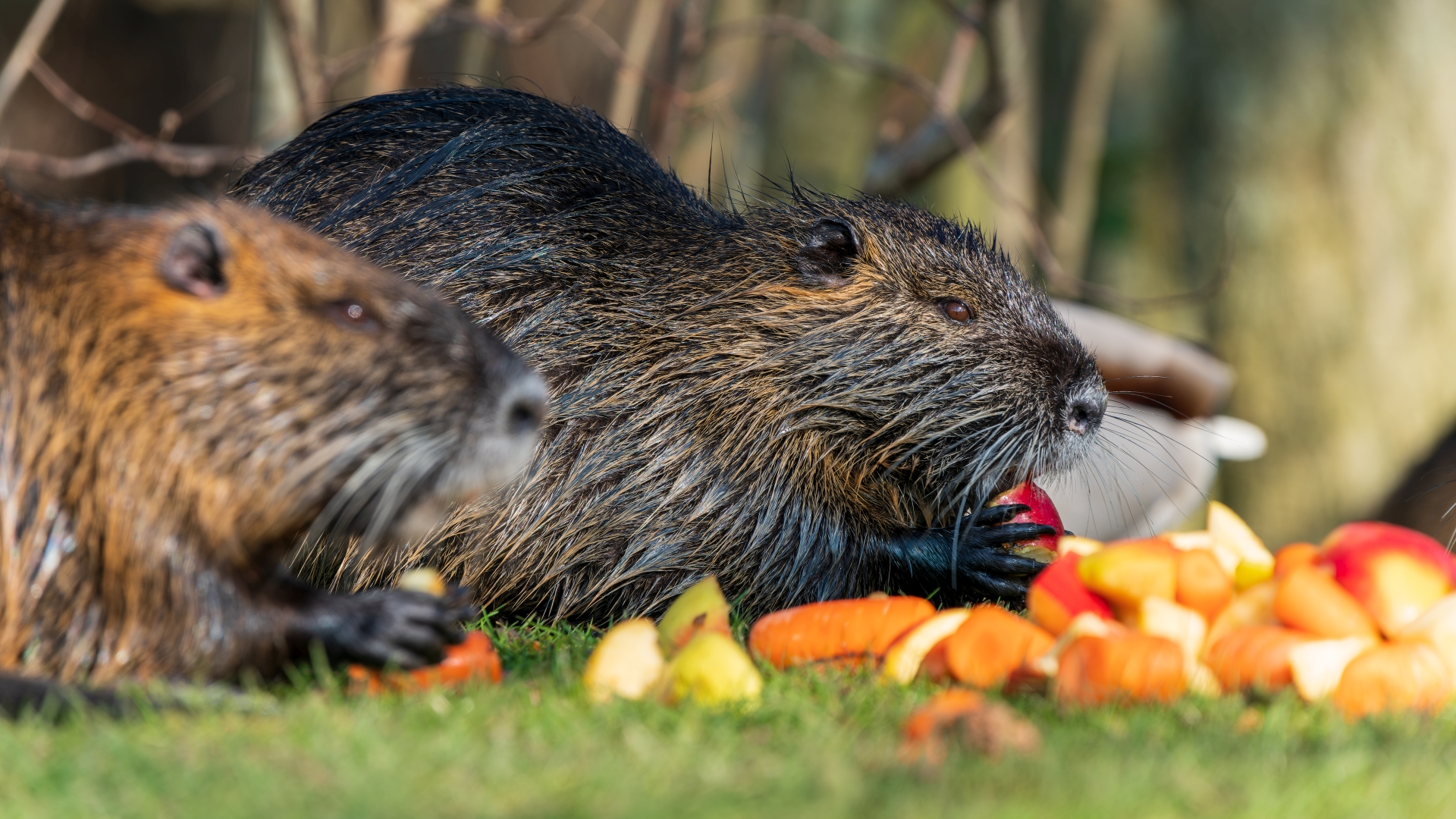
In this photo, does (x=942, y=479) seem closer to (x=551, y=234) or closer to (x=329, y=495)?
(x=551, y=234)

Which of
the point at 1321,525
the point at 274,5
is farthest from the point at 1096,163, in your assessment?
the point at 274,5

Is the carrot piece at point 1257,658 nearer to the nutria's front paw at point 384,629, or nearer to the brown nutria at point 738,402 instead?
the brown nutria at point 738,402

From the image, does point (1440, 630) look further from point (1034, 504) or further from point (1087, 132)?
point (1087, 132)

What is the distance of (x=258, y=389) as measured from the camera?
207 cm

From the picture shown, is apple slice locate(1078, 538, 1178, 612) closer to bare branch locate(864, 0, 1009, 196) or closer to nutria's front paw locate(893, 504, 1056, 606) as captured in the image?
nutria's front paw locate(893, 504, 1056, 606)

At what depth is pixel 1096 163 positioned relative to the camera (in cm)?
856

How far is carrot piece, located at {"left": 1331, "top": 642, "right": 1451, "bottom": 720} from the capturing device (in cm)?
212

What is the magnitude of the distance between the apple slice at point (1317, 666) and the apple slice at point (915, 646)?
52 centimetres

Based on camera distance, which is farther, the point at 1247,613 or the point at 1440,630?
the point at 1247,613

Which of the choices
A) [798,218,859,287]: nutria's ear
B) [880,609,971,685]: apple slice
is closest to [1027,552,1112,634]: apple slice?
[880,609,971,685]: apple slice

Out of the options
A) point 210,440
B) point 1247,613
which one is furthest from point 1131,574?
point 210,440

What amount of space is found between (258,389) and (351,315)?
0.64ft

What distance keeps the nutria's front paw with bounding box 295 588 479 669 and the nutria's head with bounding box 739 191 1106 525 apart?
1214mm

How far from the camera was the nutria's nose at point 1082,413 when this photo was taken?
125 inches
